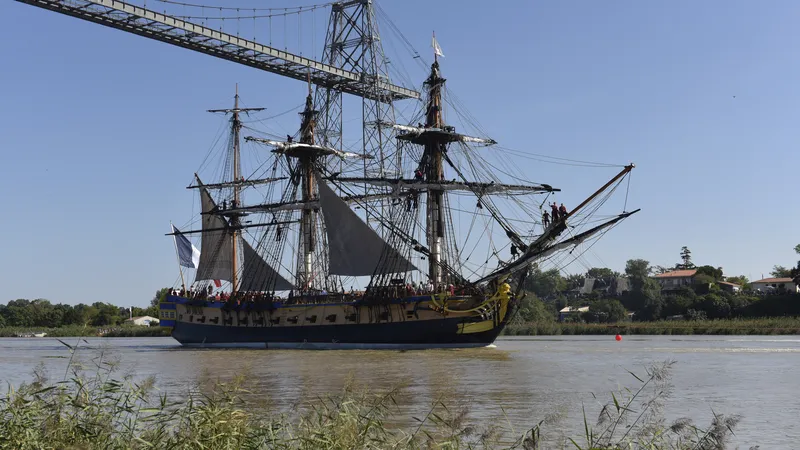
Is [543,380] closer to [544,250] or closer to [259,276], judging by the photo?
[544,250]

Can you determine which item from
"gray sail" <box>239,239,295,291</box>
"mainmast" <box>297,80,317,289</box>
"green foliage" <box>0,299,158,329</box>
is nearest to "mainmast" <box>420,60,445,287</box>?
"mainmast" <box>297,80,317,289</box>

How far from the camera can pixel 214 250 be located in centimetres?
7206

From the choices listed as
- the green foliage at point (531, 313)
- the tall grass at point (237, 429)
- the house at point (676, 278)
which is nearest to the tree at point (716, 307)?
the green foliage at point (531, 313)

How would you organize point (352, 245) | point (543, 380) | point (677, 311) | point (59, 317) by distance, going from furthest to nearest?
point (59, 317), point (677, 311), point (352, 245), point (543, 380)

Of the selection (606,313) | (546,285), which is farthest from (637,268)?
(606,313)

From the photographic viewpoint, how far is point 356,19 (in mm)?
65500

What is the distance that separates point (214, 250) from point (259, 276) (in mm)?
8617

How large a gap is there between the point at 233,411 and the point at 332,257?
137 feet

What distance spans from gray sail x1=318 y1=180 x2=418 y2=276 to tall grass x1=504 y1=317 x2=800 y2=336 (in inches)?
964

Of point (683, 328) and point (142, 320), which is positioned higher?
point (142, 320)

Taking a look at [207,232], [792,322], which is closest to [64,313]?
[207,232]

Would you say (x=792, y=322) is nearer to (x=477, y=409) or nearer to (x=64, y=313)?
(x=477, y=409)

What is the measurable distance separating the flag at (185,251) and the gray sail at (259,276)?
19.7 feet

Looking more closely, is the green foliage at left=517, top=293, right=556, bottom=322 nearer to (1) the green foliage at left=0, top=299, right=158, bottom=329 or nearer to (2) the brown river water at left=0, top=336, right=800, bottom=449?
(2) the brown river water at left=0, top=336, right=800, bottom=449
